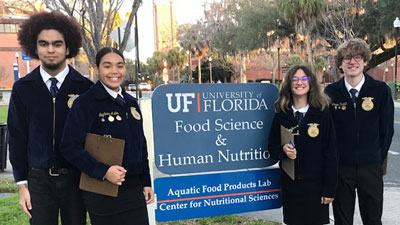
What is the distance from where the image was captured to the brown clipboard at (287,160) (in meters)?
2.60

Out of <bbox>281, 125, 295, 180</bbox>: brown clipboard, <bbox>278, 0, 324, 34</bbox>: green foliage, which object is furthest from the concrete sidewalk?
<bbox>278, 0, 324, 34</bbox>: green foliage

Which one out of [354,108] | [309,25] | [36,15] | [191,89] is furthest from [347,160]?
[309,25]

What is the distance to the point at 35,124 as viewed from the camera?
7.24 feet

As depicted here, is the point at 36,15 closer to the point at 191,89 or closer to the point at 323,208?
the point at 191,89

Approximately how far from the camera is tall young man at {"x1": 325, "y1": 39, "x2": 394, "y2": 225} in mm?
2740

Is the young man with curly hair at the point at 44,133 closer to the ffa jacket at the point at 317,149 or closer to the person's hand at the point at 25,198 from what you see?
the person's hand at the point at 25,198

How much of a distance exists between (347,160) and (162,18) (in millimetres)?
100109

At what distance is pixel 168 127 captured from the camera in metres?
2.91

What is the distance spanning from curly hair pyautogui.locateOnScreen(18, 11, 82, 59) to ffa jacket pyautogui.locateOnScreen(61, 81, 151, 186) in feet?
1.76

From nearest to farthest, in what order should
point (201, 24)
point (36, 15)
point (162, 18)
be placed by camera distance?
point (36, 15) → point (201, 24) → point (162, 18)

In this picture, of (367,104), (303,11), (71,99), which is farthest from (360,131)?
(303,11)

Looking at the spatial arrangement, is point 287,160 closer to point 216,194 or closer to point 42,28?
point 216,194

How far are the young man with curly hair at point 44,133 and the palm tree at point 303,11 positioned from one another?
24.1m

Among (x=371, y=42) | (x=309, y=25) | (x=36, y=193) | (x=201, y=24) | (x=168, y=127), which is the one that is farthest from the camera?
(x=201, y=24)
